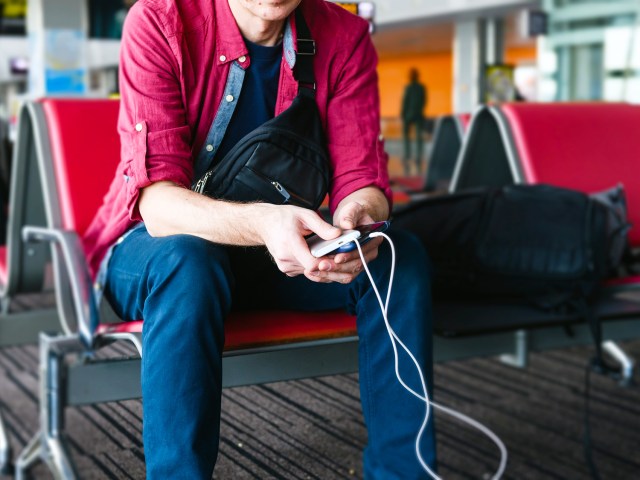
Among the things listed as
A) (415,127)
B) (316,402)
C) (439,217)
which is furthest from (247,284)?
(415,127)

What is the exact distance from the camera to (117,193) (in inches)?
65.4

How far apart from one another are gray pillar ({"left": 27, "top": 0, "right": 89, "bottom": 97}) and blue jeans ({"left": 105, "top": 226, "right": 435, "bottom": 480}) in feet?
23.4

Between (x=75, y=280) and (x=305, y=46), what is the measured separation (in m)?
0.73

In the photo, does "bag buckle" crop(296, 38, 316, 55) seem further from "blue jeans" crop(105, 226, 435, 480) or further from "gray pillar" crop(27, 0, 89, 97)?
"gray pillar" crop(27, 0, 89, 97)

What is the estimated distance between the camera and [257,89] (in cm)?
150

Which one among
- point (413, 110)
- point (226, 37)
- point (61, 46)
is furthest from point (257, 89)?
point (413, 110)

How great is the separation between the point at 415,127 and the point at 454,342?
13.3 metres

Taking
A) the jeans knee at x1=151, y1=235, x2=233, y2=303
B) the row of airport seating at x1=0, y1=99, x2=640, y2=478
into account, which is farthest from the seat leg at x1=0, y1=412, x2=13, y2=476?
the jeans knee at x1=151, y1=235, x2=233, y2=303

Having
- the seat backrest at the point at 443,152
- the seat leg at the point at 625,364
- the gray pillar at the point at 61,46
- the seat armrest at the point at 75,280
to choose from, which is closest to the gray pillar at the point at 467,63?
the gray pillar at the point at 61,46

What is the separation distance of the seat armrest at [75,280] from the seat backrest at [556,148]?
130 centimetres

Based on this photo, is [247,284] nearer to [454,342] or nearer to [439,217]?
[454,342]

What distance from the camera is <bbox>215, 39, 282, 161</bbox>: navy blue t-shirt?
1.50 m

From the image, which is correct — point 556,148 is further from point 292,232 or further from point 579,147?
point 292,232

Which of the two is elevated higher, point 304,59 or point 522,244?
point 304,59
